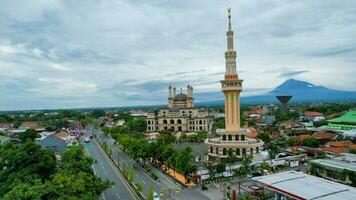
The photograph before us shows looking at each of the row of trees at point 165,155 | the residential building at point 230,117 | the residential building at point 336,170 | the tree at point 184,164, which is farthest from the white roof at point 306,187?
the residential building at point 230,117

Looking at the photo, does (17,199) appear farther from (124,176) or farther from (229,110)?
(229,110)

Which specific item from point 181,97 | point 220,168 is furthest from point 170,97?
point 220,168

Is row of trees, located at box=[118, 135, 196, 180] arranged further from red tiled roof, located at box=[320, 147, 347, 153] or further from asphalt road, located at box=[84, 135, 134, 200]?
red tiled roof, located at box=[320, 147, 347, 153]

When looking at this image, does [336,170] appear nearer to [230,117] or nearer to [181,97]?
[230,117]

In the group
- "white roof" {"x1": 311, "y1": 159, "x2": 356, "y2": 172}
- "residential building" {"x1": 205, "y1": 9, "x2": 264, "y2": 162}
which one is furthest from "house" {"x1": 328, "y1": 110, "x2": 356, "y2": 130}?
"white roof" {"x1": 311, "y1": 159, "x2": 356, "y2": 172}

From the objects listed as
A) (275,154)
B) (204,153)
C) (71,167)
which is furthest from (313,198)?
(204,153)

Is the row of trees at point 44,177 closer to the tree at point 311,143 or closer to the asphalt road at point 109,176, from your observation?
the asphalt road at point 109,176
